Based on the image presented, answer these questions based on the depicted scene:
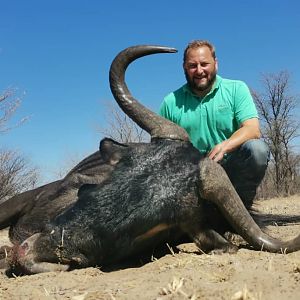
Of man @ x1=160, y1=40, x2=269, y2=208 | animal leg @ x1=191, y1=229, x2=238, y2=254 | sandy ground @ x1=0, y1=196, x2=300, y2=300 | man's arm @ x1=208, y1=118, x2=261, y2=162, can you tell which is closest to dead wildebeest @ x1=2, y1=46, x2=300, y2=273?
animal leg @ x1=191, y1=229, x2=238, y2=254

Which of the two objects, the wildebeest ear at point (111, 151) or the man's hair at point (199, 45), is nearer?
the wildebeest ear at point (111, 151)

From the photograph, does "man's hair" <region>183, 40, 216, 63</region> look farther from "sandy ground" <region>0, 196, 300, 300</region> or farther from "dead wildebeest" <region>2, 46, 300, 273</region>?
"sandy ground" <region>0, 196, 300, 300</region>

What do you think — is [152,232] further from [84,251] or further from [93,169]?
[93,169]

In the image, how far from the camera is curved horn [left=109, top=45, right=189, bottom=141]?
441 centimetres

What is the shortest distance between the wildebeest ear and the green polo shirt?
1667 millimetres

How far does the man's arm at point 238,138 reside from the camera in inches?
183

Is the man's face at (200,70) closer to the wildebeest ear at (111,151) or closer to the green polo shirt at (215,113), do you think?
the green polo shirt at (215,113)

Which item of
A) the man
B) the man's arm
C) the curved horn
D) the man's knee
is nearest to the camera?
the curved horn

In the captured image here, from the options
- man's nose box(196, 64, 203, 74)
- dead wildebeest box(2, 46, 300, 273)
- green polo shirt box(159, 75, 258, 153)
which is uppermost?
man's nose box(196, 64, 203, 74)

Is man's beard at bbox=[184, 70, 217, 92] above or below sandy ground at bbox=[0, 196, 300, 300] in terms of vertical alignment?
above

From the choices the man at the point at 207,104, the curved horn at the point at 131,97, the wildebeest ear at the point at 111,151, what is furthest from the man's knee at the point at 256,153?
the wildebeest ear at the point at 111,151

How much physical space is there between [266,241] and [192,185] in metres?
0.71

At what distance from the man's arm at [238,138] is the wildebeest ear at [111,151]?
33.3 inches

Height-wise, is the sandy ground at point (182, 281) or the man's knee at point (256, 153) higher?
the man's knee at point (256, 153)
